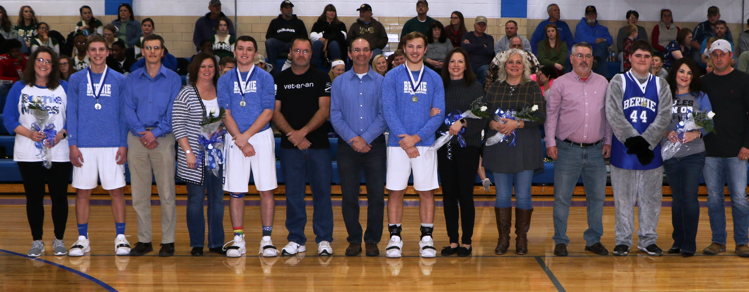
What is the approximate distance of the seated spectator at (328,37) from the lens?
30.5ft

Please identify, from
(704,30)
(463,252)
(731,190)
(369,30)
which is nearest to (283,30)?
(369,30)

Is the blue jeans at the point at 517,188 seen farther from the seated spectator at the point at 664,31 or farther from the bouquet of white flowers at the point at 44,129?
the seated spectator at the point at 664,31

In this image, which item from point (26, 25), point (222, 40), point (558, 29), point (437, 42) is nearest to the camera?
point (437, 42)

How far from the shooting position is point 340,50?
946 cm

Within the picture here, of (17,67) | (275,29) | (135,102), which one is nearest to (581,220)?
(135,102)

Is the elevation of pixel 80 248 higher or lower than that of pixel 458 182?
lower

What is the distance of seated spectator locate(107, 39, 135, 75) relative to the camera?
9.02 meters

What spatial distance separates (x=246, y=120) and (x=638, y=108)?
2863 mm

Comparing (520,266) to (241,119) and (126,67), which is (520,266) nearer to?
(241,119)

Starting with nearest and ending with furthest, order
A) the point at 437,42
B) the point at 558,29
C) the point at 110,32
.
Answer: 1. the point at 437,42
2. the point at 110,32
3. the point at 558,29

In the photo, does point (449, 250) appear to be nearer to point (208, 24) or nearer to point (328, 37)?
point (328, 37)

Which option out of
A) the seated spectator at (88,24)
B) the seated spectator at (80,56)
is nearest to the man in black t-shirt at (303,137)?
the seated spectator at (80,56)

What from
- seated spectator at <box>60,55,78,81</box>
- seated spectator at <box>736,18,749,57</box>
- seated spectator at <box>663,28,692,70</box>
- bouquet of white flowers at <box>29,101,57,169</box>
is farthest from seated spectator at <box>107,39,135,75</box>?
seated spectator at <box>736,18,749,57</box>

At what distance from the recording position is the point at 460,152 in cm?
445
